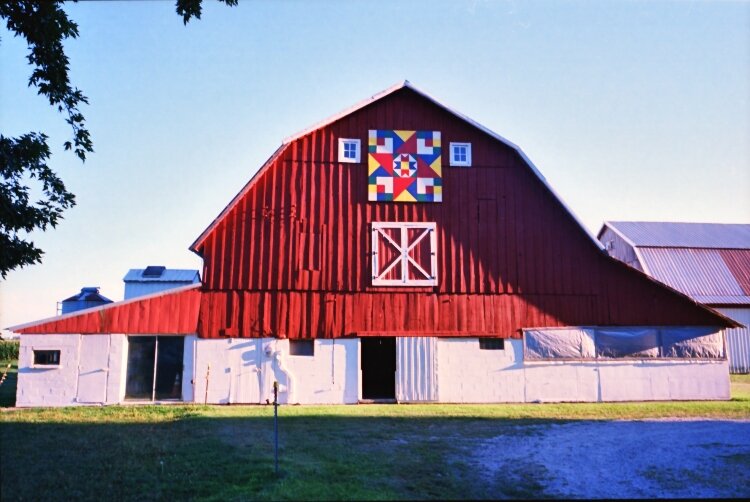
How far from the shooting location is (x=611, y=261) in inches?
849

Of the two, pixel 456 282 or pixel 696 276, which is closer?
pixel 456 282

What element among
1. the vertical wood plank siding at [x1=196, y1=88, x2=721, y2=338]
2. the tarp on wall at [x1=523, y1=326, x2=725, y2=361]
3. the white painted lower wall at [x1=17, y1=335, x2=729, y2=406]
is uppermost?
the vertical wood plank siding at [x1=196, y1=88, x2=721, y2=338]

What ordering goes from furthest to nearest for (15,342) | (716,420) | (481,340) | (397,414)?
(15,342)
(481,340)
(397,414)
(716,420)

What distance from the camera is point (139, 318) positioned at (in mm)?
19844

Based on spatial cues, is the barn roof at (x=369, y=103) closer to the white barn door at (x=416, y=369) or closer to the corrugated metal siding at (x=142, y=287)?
the white barn door at (x=416, y=369)

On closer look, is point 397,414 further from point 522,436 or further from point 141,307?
point 141,307

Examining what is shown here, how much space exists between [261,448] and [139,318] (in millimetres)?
9812

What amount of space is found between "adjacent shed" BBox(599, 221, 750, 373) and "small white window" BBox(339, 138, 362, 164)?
21.4 m

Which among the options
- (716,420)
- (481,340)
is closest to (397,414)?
(481,340)

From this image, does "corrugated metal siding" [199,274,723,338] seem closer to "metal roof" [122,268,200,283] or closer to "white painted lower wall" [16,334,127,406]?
"white painted lower wall" [16,334,127,406]

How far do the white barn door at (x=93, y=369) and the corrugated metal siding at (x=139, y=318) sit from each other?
37 cm

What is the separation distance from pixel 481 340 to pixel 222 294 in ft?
30.7

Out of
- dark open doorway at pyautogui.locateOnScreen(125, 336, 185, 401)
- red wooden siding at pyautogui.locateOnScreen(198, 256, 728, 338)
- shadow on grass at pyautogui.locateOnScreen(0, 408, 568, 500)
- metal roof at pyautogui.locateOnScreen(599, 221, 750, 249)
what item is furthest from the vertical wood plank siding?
metal roof at pyautogui.locateOnScreen(599, 221, 750, 249)

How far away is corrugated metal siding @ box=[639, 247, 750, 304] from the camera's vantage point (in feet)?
110
